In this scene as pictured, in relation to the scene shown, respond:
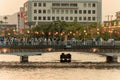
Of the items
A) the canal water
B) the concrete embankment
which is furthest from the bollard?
the canal water

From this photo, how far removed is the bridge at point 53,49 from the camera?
314 ft

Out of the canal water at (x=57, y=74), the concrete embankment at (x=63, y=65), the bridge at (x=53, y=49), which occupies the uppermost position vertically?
the bridge at (x=53, y=49)

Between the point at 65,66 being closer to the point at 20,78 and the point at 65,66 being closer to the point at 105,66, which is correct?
the point at 105,66

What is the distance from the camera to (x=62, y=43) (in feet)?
322

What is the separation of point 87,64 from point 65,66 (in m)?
4.63

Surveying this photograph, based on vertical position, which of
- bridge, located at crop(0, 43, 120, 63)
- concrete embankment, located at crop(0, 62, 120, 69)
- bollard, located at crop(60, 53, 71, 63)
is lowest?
concrete embankment, located at crop(0, 62, 120, 69)

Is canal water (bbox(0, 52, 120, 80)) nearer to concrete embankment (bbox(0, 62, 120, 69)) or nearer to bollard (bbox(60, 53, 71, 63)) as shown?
concrete embankment (bbox(0, 62, 120, 69))

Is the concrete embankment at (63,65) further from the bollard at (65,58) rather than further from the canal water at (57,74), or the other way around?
the bollard at (65,58)

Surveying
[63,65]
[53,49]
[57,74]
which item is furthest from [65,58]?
[57,74]

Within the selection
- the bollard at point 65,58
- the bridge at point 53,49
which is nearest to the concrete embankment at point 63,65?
the bridge at point 53,49

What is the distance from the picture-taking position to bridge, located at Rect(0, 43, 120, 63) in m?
95.7

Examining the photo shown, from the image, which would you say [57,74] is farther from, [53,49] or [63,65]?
[53,49]

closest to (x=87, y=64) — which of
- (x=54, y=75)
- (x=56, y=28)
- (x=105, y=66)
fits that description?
(x=105, y=66)

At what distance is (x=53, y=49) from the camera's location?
97438mm
